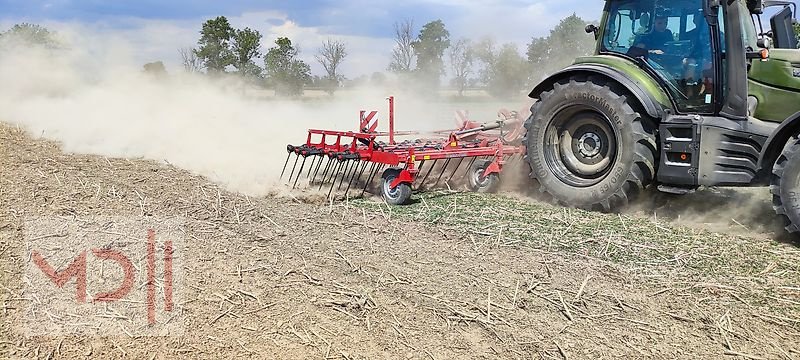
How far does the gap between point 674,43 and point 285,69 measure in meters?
24.8

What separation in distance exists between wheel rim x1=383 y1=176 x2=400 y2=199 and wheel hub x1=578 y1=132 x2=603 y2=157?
189cm

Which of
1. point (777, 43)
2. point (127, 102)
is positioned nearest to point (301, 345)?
point (777, 43)

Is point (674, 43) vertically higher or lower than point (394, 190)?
higher

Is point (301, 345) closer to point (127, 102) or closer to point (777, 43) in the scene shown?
point (777, 43)

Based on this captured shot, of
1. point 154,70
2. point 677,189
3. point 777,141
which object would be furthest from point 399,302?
point 154,70

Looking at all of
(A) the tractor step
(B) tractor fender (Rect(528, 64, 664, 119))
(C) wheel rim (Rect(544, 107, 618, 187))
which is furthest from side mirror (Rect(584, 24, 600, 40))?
(A) the tractor step

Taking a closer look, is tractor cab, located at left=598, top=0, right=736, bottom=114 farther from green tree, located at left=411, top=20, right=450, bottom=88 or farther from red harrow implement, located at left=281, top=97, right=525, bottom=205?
green tree, located at left=411, top=20, right=450, bottom=88

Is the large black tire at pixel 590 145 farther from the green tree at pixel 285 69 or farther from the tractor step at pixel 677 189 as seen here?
the green tree at pixel 285 69

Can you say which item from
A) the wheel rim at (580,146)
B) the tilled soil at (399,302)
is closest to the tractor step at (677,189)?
the wheel rim at (580,146)

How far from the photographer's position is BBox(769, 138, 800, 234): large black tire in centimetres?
475

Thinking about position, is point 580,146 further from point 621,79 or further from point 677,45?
point 677,45

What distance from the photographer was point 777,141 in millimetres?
4977

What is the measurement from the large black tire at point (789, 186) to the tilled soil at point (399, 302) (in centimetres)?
120

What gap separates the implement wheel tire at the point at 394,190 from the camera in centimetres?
646
